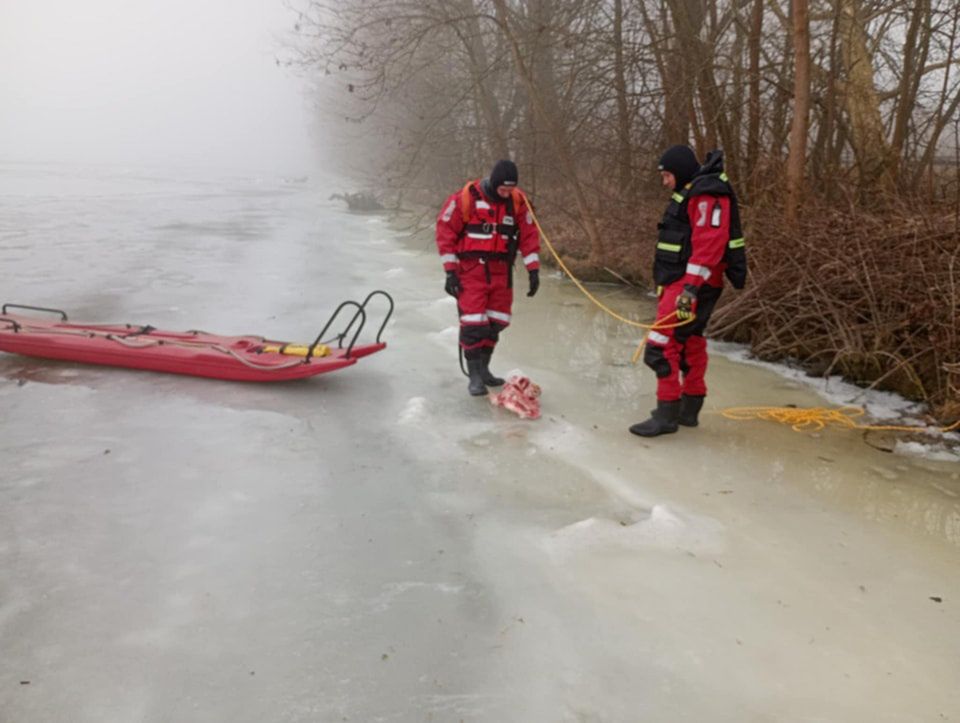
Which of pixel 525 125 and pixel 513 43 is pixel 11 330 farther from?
pixel 525 125

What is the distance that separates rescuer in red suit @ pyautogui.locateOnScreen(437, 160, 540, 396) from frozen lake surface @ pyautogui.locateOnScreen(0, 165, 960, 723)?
50 centimetres

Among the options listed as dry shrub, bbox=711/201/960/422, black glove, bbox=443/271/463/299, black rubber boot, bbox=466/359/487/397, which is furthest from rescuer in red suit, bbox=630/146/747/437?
dry shrub, bbox=711/201/960/422

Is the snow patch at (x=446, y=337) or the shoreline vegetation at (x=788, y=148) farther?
the snow patch at (x=446, y=337)

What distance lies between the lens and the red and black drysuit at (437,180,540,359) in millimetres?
5188

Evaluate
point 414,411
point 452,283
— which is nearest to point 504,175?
point 452,283

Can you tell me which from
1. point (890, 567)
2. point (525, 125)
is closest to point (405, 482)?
point (890, 567)

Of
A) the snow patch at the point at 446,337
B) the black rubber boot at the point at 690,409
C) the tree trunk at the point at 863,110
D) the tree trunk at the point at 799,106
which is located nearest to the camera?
the black rubber boot at the point at 690,409

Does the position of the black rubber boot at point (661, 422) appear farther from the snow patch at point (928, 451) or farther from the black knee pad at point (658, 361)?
the snow patch at point (928, 451)

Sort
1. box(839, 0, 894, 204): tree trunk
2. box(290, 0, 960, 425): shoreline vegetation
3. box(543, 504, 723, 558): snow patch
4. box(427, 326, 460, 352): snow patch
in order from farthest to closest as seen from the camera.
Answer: box(839, 0, 894, 204): tree trunk
box(427, 326, 460, 352): snow patch
box(290, 0, 960, 425): shoreline vegetation
box(543, 504, 723, 558): snow patch

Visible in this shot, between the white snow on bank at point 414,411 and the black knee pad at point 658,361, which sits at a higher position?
the black knee pad at point 658,361

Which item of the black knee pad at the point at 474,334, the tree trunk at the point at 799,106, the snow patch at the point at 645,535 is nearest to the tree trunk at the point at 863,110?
the tree trunk at the point at 799,106

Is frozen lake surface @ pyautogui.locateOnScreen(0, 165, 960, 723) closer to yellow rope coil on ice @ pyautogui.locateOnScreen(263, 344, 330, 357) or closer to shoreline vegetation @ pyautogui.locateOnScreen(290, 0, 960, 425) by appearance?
yellow rope coil on ice @ pyautogui.locateOnScreen(263, 344, 330, 357)

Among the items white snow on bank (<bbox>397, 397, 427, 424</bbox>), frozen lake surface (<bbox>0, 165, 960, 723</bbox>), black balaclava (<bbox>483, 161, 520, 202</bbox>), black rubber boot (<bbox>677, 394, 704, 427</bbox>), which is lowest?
frozen lake surface (<bbox>0, 165, 960, 723</bbox>)

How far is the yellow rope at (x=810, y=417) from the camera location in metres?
5.09
